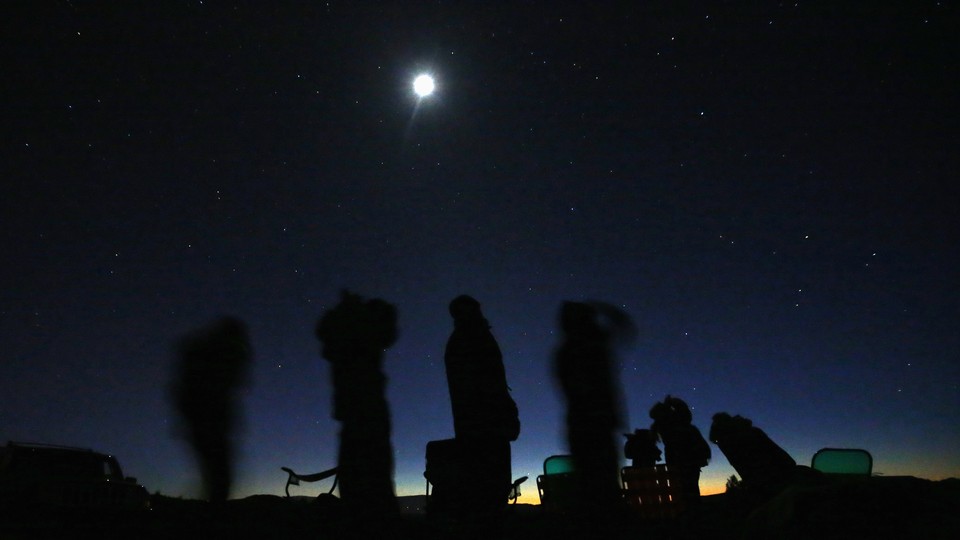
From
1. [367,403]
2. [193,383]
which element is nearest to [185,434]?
[193,383]

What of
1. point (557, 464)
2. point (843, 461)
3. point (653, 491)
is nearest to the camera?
point (843, 461)

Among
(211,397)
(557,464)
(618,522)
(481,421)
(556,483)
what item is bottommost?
(618,522)

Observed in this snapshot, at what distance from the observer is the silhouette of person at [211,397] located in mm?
5285

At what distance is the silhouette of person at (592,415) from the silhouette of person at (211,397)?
125 inches

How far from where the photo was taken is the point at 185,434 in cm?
527

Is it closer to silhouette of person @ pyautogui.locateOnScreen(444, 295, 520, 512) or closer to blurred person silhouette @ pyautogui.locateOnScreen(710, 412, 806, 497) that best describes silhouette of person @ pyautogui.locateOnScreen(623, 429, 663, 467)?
blurred person silhouette @ pyautogui.locateOnScreen(710, 412, 806, 497)

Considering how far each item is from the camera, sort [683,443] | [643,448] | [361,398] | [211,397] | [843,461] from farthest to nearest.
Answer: [643,448]
[683,443]
[843,461]
[361,398]
[211,397]

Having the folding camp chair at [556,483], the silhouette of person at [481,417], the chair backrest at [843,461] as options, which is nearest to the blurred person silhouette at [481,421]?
the silhouette of person at [481,417]

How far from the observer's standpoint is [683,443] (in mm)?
8562

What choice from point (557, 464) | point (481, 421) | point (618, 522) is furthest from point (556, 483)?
point (481, 421)

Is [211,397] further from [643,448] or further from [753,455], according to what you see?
[643,448]

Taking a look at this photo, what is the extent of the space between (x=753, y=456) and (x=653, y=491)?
135cm

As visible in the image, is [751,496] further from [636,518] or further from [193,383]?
[193,383]

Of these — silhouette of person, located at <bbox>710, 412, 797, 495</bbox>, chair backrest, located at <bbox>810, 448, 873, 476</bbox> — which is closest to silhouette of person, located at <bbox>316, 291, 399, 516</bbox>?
silhouette of person, located at <bbox>710, 412, 797, 495</bbox>
